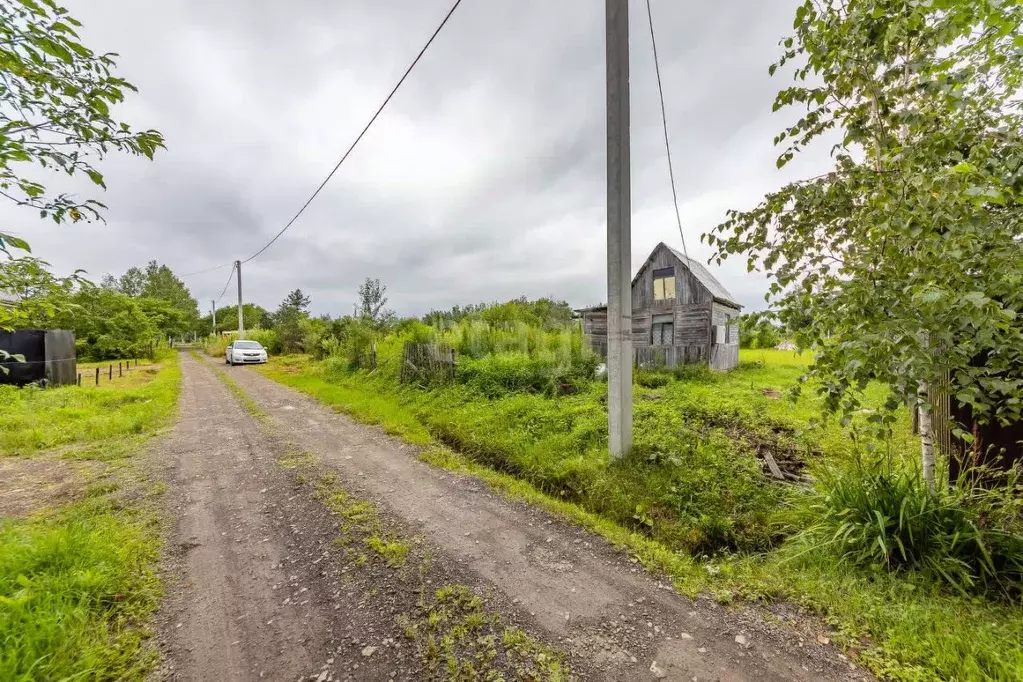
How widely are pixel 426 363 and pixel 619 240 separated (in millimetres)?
6588

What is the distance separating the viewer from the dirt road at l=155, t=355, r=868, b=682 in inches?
79.8

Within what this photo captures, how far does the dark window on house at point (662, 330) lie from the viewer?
48.5 ft

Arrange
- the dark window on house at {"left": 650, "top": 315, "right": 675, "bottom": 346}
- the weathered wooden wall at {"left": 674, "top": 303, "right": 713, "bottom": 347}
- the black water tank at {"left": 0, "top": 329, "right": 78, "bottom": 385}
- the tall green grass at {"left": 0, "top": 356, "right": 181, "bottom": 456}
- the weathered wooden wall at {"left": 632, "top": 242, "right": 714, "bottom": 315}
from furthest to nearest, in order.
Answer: the dark window on house at {"left": 650, "top": 315, "right": 675, "bottom": 346} < the weathered wooden wall at {"left": 632, "top": 242, "right": 714, "bottom": 315} < the weathered wooden wall at {"left": 674, "top": 303, "right": 713, "bottom": 347} < the black water tank at {"left": 0, "top": 329, "right": 78, "bottom": 385} < the tall green grass at {"left": 0, "top": 356, "right": 181, "bottom": 456}

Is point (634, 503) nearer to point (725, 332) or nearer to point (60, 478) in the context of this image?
point (60, 478)

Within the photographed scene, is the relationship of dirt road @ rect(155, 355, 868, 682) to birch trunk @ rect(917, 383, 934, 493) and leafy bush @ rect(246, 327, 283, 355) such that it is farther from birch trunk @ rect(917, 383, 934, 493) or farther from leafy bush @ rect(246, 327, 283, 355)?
leafy bush @ rect(246, 327, 283, 355)

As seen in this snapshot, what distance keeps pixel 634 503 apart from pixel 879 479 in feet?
6.21

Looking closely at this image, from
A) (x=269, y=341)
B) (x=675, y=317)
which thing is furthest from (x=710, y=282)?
(x=269, y=341)

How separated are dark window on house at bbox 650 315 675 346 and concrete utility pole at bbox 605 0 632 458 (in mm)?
11283

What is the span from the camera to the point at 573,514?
3.77 metres

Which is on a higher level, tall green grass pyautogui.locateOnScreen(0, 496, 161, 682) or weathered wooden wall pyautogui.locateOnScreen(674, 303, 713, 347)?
weathered wooden wall pyautogui.locateOnScreen(674, 303, 713, 347)

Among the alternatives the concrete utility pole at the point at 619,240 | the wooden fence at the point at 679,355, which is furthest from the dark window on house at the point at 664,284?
the concrete utility pole at the point at 619,240

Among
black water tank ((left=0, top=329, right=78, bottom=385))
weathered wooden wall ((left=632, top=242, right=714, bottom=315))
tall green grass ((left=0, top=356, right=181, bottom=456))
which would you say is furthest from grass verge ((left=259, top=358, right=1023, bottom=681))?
black water tank ((left=0, top=329, right=78, bottom=385))

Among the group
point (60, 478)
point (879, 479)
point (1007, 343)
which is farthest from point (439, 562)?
point (60, 478)

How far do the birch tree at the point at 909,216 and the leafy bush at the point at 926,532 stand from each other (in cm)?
24
